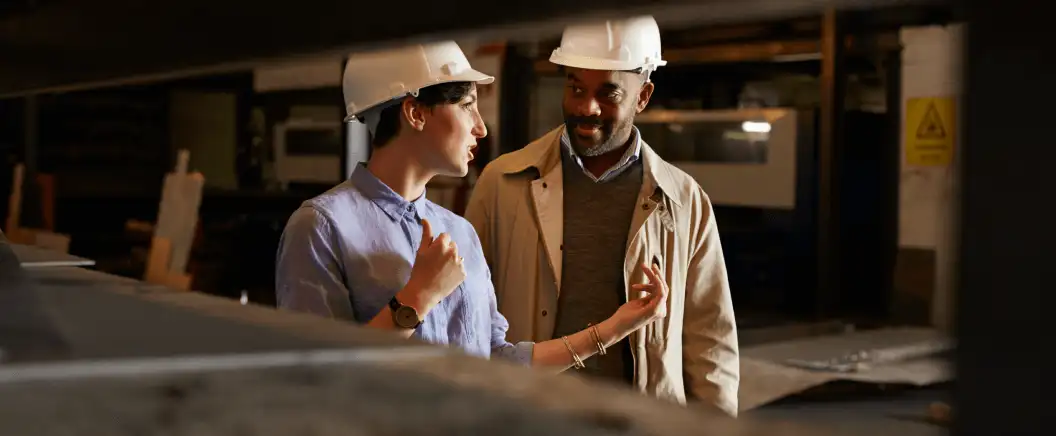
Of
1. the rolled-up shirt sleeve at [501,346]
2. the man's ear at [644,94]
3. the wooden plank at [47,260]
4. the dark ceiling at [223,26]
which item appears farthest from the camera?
the man's ear at [644,94]

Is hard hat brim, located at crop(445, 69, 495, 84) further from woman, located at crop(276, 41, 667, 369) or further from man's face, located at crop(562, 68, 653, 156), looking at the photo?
man's face, located at crop(562, 68, 653, 156)

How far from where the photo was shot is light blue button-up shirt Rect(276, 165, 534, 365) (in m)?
1.70

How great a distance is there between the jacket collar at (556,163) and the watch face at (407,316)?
0.78 metres

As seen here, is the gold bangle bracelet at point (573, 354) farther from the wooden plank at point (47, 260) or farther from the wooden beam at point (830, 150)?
the wooden beam at point (830, 150)

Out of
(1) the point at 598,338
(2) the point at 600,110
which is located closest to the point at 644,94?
(2) the point at 600,110

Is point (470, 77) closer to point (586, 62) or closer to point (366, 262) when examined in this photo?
point (366, 262)

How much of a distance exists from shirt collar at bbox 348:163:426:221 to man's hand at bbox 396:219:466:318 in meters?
0.16

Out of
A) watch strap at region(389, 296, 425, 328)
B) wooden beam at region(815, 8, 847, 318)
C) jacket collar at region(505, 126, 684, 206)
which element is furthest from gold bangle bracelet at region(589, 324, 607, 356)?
wooden beam at region(815, 8, 847, 318)

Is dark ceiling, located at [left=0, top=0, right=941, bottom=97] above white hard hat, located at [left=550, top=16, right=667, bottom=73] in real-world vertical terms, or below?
below

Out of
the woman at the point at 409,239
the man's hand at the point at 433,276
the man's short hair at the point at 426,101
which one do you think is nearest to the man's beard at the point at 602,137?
the woman at the point at 409,239

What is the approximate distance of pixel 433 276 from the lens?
167 cm

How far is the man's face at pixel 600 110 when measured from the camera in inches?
92.4

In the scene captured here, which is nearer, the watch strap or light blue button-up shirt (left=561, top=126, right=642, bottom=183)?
the watch strap

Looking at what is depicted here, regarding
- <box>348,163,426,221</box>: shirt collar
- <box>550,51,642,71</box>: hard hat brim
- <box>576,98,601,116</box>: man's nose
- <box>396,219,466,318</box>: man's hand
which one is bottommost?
<box>396,219,466,318</box>: man's hand
